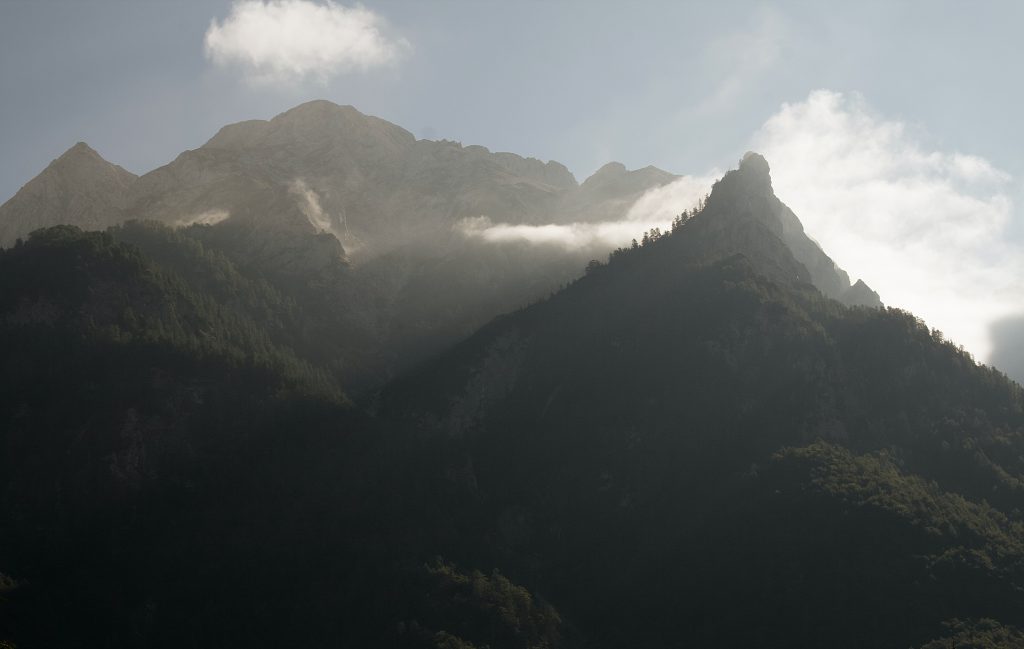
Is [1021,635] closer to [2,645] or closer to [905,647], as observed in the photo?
[905,647]

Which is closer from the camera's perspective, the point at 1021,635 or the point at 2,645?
the point at 2,645

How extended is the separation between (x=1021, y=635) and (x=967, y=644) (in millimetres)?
12539

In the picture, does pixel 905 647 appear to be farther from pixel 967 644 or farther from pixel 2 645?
pixel 2 645

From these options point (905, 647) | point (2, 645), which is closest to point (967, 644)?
point (905, 647)

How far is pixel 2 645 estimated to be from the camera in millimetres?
67688

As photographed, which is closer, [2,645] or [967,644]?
[2,645]

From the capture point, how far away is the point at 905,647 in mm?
198250

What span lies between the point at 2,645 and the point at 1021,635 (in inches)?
7302

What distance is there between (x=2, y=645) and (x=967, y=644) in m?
175

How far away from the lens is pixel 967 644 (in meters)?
193

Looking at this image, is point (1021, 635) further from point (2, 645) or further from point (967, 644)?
point (2, 645)

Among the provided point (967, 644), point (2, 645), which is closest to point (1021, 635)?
point (967, 644)

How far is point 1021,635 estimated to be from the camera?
19712 centimetres

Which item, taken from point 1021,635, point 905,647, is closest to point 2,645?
point 905,647
